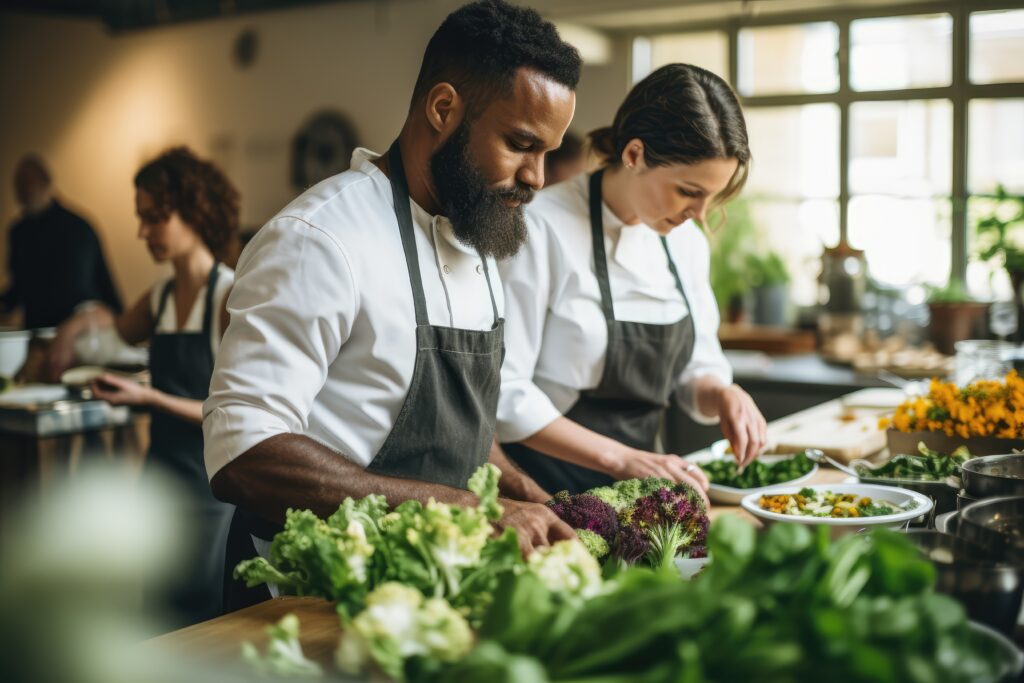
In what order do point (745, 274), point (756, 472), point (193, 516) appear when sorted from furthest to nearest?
point (745, 274), point (193, 516), point (756, 472)

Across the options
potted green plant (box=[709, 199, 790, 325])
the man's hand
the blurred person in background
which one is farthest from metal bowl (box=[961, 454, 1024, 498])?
potted green plant (box=[709, 199, 790, 325])

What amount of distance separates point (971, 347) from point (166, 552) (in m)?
2.44

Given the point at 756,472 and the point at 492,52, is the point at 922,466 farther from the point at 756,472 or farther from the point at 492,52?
the point at 492,52

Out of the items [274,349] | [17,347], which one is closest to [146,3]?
Result: [17,347]

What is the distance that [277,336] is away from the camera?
145cm

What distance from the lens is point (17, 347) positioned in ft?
13.9

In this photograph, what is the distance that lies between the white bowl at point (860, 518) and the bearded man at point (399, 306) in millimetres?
408

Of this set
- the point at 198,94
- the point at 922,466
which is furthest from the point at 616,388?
the point at 198,94

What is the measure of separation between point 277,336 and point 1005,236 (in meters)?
3.69

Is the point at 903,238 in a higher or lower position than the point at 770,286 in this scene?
higher

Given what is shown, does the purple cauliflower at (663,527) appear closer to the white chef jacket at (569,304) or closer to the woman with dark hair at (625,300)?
the woman with dark hair at (625,300)

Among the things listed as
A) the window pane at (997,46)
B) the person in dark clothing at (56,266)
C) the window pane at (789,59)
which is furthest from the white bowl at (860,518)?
the person in dark clothing at (56,266)

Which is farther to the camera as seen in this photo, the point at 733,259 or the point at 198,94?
the point at 198,94

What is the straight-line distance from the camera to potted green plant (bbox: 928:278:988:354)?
4.37 m
